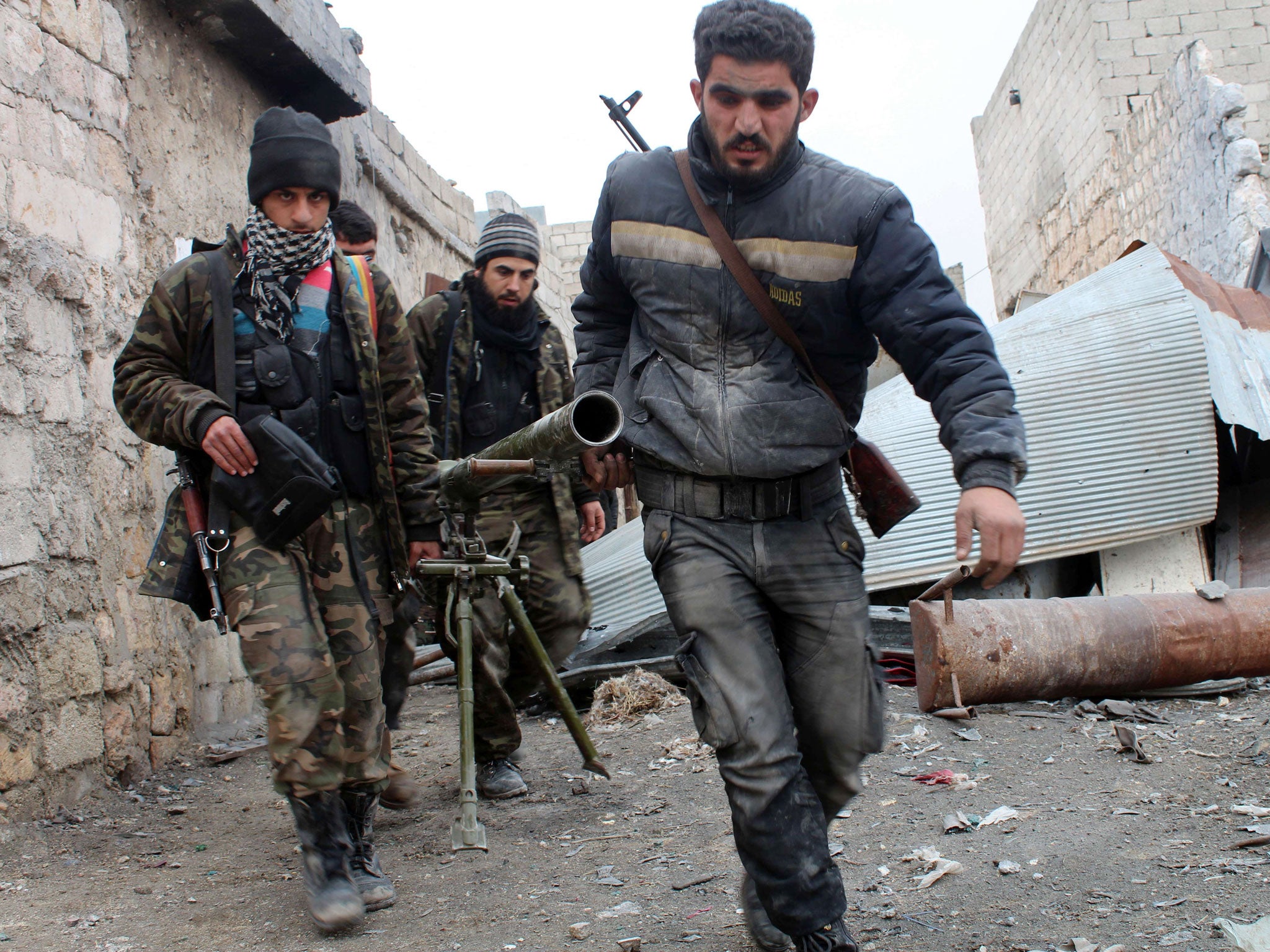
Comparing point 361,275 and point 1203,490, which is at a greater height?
point 361,275

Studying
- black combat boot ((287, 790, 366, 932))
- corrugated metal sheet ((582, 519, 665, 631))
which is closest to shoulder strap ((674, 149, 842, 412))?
black combat boot ((287, 790, 366, 932))

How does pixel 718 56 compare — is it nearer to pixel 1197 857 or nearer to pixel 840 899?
pixel 840 899

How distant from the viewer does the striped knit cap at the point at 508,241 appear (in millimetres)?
4121

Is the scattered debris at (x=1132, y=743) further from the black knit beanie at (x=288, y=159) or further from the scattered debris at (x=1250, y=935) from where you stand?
the black knit beanie at (x=288, y=159)

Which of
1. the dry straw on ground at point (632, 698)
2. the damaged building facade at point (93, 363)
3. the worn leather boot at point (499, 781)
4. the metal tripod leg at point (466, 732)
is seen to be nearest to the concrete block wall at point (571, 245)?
the damaged building facade at point (93, 363)

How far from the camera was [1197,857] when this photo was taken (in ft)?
8.84

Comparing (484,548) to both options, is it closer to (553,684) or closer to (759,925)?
(553,684)

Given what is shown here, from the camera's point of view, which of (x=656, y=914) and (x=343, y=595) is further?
(x=343, y=595)

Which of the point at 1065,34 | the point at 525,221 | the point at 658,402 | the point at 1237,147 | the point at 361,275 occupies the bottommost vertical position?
the point at 658,402

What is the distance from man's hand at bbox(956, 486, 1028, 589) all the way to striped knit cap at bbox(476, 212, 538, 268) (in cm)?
258

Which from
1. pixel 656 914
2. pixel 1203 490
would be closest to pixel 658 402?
pixel 656 914

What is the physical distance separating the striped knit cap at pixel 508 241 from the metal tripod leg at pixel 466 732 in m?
1.62

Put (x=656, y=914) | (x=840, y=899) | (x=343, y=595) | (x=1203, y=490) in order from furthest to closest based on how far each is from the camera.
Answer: (x=1203, y=490) < (x=343, y=595) < (x=656, y=914) < (x=840, y=899)

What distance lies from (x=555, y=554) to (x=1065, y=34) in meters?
11.6
